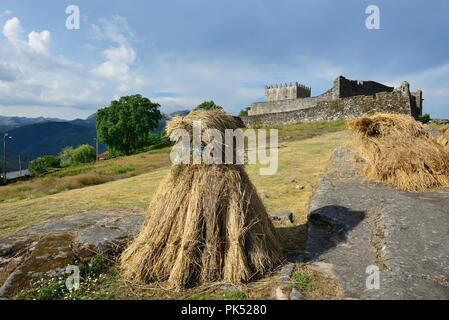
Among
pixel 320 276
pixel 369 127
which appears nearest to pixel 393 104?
pixel 369 127

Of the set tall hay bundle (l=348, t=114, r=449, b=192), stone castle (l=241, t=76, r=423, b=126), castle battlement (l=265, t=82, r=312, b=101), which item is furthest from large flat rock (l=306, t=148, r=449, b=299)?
castle battlement (l=265, t=82, r=312, b=101)

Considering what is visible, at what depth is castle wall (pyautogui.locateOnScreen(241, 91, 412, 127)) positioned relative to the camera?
21.8 meters

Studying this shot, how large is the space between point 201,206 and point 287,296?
1.52 m

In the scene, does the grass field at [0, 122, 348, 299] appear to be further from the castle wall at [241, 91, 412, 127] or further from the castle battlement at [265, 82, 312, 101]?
the castle battlement at [265, 82, 312, 101]

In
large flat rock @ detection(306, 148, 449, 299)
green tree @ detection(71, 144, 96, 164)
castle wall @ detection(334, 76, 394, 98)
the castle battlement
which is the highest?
the castle battlement

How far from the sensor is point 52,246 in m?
4.35

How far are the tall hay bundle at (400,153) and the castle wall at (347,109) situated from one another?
50.9ft

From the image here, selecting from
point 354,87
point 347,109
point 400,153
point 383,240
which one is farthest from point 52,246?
point 354,87

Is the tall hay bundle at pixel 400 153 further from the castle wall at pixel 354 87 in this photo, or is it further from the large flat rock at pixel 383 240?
the castle wall at pixel 354 87

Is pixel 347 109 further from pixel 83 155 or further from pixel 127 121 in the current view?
pixel 83 155

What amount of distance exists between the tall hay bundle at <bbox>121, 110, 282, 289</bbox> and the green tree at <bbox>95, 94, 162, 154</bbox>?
1636 inches

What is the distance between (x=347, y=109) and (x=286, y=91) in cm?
4212
